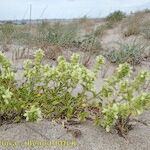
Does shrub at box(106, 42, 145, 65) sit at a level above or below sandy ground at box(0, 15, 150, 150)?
above

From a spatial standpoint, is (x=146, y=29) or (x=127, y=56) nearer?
(x=127, y=56)

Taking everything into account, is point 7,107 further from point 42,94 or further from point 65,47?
point 65,47

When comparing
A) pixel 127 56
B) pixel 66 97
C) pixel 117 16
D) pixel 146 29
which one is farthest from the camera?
pixel 117 16

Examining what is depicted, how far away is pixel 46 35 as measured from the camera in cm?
779

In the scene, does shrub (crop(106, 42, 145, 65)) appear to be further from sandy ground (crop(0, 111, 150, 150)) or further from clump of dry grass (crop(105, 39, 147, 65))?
sandy ground (crop(0, 111, 150, 150))

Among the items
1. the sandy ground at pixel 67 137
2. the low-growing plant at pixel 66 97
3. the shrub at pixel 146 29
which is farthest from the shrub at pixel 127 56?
the sandy ground at pixel 67 137

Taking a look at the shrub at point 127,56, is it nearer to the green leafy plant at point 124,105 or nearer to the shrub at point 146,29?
the shrub at point 146,29

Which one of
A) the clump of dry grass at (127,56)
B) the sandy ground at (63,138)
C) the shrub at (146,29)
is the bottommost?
the sandy ground at (63,138)

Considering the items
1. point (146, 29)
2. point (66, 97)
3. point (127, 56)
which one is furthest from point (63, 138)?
point (146, 29)

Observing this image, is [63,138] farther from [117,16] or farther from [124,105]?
[117,16]

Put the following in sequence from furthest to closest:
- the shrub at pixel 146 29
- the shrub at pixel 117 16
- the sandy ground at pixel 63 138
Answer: the shrub at pixel 117 16 < the shrub at pixel 146 29 < the sandy ground at pixel 63 138

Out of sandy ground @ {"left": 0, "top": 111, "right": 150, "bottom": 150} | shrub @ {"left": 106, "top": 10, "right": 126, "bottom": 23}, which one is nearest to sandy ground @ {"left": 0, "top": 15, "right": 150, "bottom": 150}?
sandy ground @ {"left": 0, "top": 111, "right": 150, "bottom": 150}

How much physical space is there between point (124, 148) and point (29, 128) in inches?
33.7

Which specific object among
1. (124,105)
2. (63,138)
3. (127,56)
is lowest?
(63,138)
